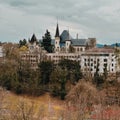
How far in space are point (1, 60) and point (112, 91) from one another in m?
18.3

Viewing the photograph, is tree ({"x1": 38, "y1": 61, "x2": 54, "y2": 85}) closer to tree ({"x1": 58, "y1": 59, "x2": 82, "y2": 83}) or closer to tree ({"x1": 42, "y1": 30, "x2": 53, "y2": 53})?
tree ({"x1": 58, "y1": 59, "x2": 82, "y2": 83})

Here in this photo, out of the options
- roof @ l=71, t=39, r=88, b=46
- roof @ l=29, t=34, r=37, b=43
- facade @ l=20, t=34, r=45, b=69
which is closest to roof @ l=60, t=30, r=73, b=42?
roof @ l=71, t=39, r=88, b=46

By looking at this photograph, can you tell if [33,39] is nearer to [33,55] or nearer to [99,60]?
[33,55]

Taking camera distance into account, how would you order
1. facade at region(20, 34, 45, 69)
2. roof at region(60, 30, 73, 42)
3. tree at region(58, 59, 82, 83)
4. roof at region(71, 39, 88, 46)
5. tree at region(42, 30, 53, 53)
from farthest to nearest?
roof at region(60, 30, 73, 42), roof at region(71, 39, 88, 46), tree at region(42, 30, 53, 53), facade at region(20, 34, 45, 69), tree at region(58, 59, 82, 83)

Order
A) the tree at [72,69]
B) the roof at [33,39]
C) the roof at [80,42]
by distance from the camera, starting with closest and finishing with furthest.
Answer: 1. the tree at [72,69]
2. the roof at [33,39]
3. the roof at [80,42]

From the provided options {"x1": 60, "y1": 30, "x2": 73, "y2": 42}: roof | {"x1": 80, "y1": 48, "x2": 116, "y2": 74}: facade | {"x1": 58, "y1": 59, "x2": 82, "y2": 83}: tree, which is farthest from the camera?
{"x1": 60, "y1": 30, "x2": 73, "y2": 42}: roof

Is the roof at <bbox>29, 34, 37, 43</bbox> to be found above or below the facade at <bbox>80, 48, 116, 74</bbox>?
above

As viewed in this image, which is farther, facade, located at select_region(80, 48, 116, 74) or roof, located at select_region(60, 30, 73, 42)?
roof, located at select_region(60, 30, 73, 42)

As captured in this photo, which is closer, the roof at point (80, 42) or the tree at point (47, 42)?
the tree at point (47, 42)

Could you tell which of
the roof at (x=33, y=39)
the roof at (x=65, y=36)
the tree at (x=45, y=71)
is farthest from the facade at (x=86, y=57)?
the roof at (x=65, y=36)

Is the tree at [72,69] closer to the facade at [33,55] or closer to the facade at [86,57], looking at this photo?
the facade at [86,57]

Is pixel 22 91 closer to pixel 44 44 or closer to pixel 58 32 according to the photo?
pixel 44 44

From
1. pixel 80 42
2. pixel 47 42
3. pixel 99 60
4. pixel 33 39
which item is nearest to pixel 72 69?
pixel 99 60

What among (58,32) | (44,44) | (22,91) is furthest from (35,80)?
(58,32)
